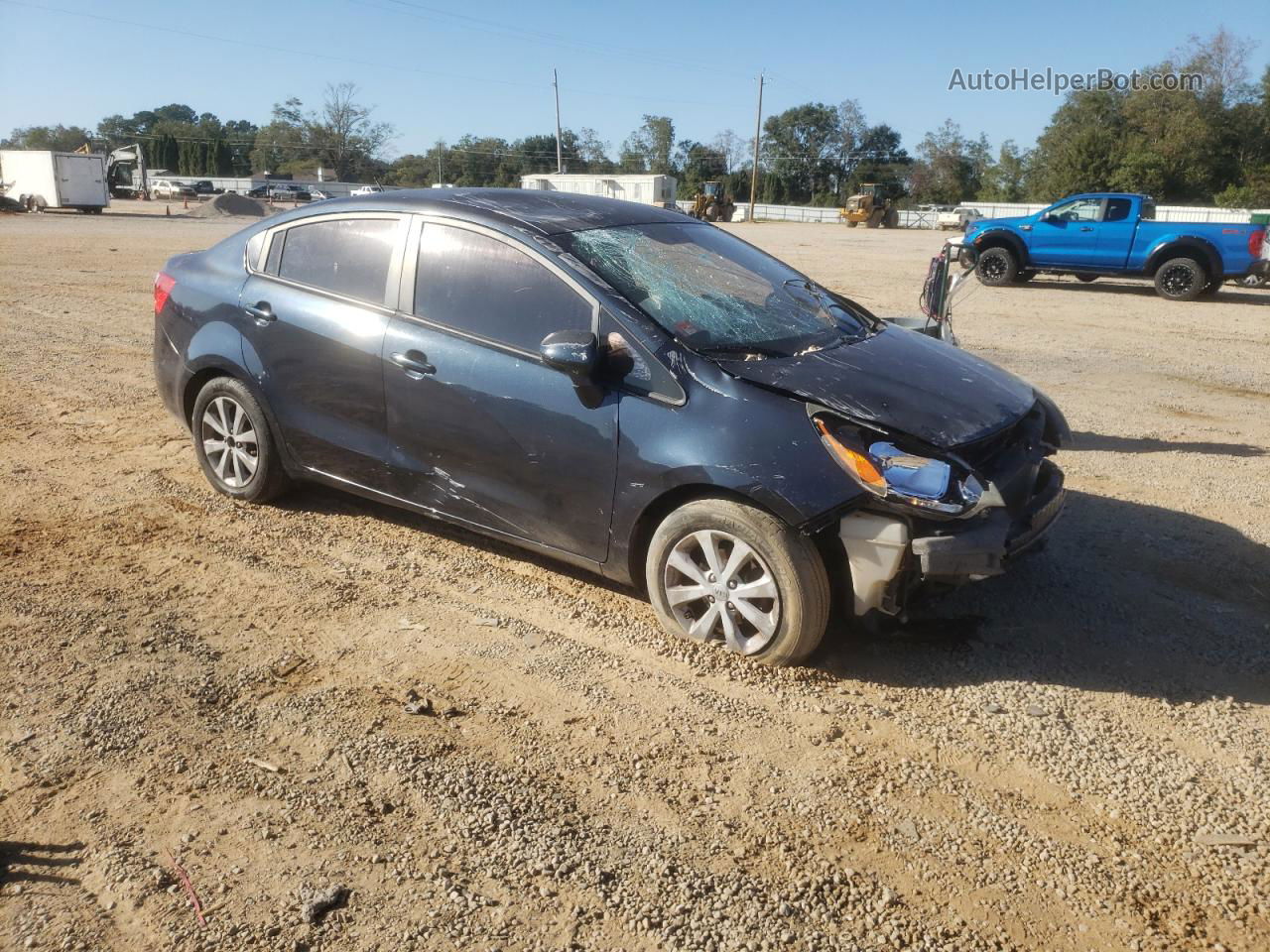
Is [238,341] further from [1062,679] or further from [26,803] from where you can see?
[1062,679]

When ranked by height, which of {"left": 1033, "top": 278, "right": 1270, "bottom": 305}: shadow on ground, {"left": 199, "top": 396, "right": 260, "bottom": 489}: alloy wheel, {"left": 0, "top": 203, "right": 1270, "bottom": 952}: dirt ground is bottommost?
{"left": 0, "top": 203, "right": 1270, "bottom": 952}: dirt ground

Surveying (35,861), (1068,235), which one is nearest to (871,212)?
(1068,235)

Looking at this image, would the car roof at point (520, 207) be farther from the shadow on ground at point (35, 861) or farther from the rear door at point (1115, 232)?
the rear door at point (1115, 232)

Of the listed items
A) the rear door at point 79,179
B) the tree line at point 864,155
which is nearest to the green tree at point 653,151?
the tree line at point 864,155

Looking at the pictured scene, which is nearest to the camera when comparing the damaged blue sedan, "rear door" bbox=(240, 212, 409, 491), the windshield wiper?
the damaged blue sedan

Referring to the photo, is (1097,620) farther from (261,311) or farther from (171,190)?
(171,190)

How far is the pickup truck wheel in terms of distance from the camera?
16.1m

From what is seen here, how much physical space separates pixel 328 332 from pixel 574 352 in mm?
1513

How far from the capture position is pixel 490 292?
4176 mm

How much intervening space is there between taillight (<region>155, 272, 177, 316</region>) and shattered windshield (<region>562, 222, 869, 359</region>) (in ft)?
8.58

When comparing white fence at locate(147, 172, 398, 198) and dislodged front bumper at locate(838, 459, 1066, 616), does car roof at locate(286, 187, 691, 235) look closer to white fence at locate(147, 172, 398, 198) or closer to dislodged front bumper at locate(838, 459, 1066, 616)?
dislodged front bumper at locate(838, 459, 1066, 616)

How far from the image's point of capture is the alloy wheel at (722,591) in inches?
140

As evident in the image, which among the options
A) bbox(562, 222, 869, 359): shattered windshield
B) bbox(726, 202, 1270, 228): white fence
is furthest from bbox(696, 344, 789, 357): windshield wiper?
bbox(726, 202, 1270, 228): white fence

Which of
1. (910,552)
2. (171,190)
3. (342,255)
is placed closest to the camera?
(910,552)
